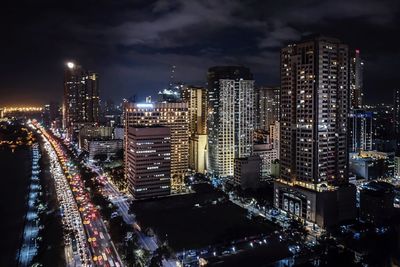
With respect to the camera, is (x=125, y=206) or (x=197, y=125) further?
(x=197, y=125)

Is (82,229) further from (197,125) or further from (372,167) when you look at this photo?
(372,167)

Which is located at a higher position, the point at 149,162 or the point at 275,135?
the point at 275,135

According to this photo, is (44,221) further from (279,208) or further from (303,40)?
(303,40)

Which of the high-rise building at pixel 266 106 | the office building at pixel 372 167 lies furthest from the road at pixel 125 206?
the high-rise building at pixel 266 106

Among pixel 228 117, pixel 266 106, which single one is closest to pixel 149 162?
pixel 228 117

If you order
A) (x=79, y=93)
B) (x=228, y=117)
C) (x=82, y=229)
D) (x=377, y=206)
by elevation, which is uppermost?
(x=79, y=93)

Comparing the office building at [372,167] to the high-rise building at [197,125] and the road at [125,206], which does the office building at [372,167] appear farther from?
the road at [125,206]

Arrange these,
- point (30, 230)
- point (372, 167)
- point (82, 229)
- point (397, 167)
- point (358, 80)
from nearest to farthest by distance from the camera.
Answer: point (82, 229) → point (30, 230) → point (372, 167) → point (397, 167) → point (358, 80)

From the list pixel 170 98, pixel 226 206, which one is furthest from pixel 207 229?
pixel 170 98
